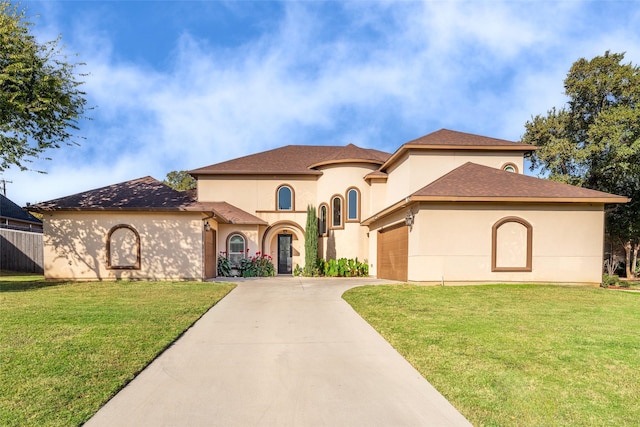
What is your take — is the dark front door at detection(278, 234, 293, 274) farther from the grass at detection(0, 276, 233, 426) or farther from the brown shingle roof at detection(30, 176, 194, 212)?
the grass at detection(0, 276, 233, 426)

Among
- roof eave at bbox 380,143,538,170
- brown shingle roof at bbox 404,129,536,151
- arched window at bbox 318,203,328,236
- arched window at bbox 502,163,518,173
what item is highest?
brown shingle roof at bbox 404,129,536,151

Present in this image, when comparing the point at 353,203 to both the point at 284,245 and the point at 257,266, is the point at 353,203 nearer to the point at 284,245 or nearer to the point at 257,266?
the point at 284,245

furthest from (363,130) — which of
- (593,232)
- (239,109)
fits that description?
(593,232)

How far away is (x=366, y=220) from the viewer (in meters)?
20.1

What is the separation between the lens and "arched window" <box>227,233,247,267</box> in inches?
802

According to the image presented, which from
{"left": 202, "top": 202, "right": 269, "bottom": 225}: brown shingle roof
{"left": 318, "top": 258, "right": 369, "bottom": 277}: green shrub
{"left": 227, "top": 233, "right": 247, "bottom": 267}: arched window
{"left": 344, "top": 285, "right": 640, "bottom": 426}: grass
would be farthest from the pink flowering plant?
{"left": 344, "top": 285, "right": 640, "bottom": 426}: grass

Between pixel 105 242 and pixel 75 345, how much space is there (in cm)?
1174

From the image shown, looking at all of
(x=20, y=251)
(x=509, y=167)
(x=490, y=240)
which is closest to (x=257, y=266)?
(x=490, y=240)

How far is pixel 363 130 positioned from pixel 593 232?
15391mm

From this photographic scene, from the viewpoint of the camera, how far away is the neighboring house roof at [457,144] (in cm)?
1717

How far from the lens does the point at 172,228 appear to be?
16.0 metres

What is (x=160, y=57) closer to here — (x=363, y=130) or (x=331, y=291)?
(x=331, y=291)

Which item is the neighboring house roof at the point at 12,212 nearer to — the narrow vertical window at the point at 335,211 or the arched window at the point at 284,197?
the arched window at the point at 284,197

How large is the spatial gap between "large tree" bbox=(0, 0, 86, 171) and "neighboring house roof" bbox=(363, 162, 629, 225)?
13439 mm
